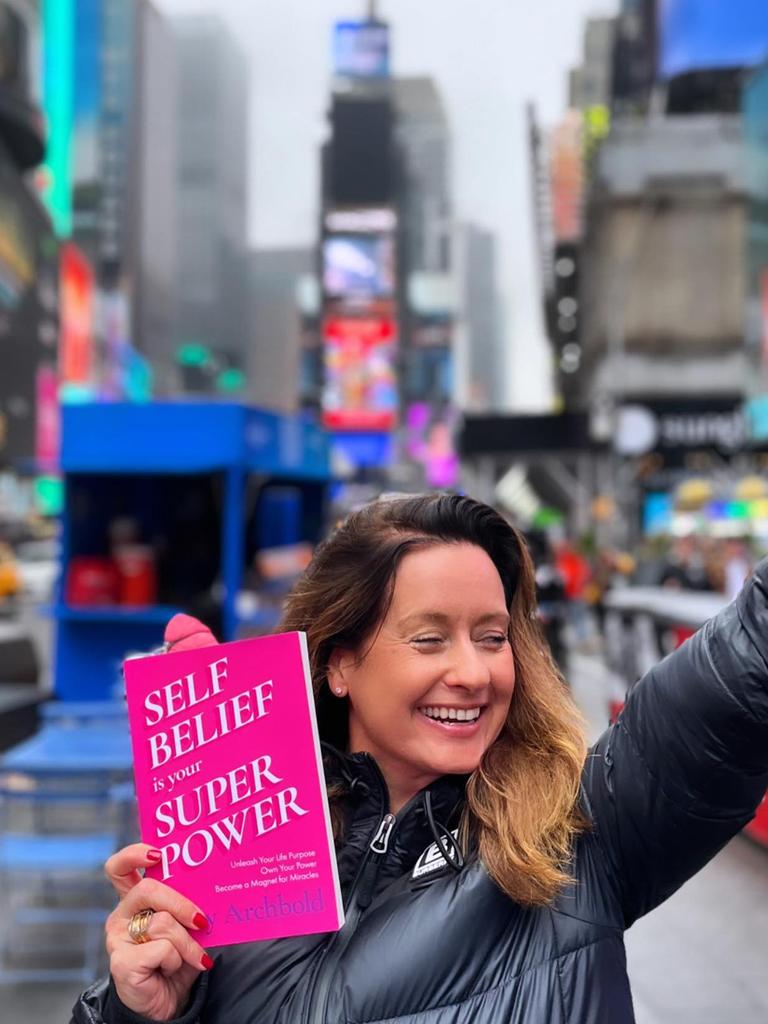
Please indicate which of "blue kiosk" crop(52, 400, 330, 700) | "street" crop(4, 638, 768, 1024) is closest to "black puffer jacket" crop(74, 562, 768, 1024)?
"street" crop(4, 638, 768, 1024)

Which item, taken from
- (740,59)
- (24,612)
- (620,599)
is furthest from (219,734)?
(740,59)

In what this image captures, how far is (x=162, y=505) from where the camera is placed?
10273 millimetres

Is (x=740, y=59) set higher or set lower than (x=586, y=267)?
higher

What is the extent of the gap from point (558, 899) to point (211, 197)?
9738 centimetres

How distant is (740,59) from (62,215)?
45460 mm

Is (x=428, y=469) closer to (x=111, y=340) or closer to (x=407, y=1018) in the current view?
(x=111, y=340)

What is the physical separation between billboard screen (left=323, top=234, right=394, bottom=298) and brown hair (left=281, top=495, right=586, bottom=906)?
59972mm

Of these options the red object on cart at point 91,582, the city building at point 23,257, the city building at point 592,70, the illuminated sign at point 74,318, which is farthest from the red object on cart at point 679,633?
the illuminated sign at point 74,318

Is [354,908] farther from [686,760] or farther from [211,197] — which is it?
[211,197]

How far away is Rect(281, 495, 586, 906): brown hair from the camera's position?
146 cm

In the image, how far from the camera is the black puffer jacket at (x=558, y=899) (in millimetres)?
1378

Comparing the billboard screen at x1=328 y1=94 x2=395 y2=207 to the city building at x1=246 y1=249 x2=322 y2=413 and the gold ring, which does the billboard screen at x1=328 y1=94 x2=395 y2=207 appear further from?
the gold ring

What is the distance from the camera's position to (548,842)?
4.81 feet

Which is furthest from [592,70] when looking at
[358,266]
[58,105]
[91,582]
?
[91,582]
